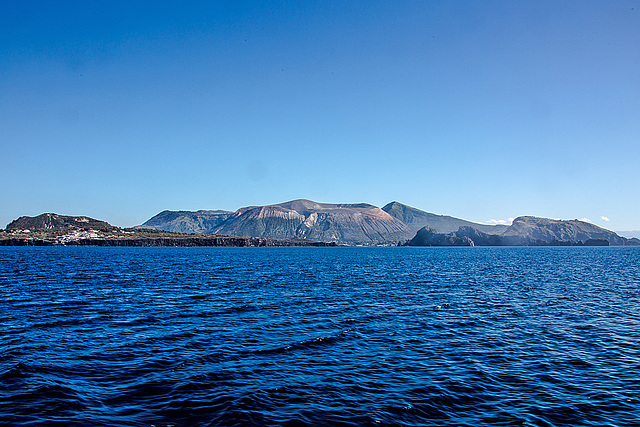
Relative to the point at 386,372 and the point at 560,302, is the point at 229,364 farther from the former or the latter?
the point at 560,302

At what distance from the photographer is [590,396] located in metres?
20.2

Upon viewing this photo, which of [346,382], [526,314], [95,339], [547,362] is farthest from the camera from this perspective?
[526,314]

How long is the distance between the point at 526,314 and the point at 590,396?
75.8ft

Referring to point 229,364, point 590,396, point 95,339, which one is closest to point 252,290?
point 95,339

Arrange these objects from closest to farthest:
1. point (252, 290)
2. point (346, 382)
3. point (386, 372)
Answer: point (346, 382)
point (386, 372)
point (252, 290)

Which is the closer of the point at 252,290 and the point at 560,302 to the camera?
the point at 560,302

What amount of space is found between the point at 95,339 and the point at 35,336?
516 centimetres

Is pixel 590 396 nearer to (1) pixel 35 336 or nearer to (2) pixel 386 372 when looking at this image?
(2) pixel 386 372

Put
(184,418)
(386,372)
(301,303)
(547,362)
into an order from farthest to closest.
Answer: (301,303), (547,362), (386,372), (184,418)

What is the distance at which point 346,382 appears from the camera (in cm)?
2156

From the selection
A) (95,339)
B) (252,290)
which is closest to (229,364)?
(95,339)

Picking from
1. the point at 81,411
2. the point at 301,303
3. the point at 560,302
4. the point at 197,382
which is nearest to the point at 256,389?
the point at 197,382

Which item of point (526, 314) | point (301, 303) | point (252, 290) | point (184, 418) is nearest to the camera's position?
point (184, 418)

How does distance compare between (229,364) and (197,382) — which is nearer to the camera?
(197,382)
